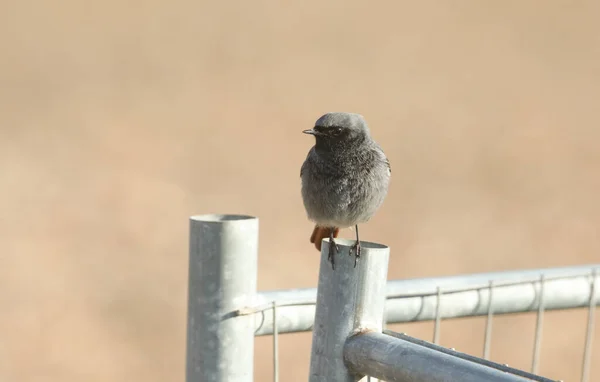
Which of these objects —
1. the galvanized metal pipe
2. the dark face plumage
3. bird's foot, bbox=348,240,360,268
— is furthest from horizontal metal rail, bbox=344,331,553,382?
the dark face plumage

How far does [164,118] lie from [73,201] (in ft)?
13.9

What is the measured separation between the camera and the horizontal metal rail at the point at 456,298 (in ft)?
7.48

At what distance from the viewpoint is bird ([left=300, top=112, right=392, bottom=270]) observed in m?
3.43

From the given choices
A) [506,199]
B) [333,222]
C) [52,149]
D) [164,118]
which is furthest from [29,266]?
[333,222]

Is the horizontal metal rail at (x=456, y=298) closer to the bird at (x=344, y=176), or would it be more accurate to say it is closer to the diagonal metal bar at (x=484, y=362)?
the diagonal metal bar at (x=484, y=362)

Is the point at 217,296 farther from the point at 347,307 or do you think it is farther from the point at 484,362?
the point at 484,362

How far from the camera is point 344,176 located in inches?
137

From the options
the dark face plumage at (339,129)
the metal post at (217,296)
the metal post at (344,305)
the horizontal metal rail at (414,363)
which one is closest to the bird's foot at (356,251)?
the metal post at (344,305)

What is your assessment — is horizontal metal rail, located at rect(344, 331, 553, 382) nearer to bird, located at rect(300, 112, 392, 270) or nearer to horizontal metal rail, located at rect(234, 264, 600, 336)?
horizontal metal rail, located at rect(234, 264, 600, 336)

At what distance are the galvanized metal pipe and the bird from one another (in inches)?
61.5

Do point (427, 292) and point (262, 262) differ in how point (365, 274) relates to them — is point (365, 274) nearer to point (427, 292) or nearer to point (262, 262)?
point (427, 292)

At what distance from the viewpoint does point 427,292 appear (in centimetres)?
242

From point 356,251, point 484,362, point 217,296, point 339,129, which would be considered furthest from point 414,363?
point 339,129

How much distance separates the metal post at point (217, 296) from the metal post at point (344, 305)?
0.99 ft
